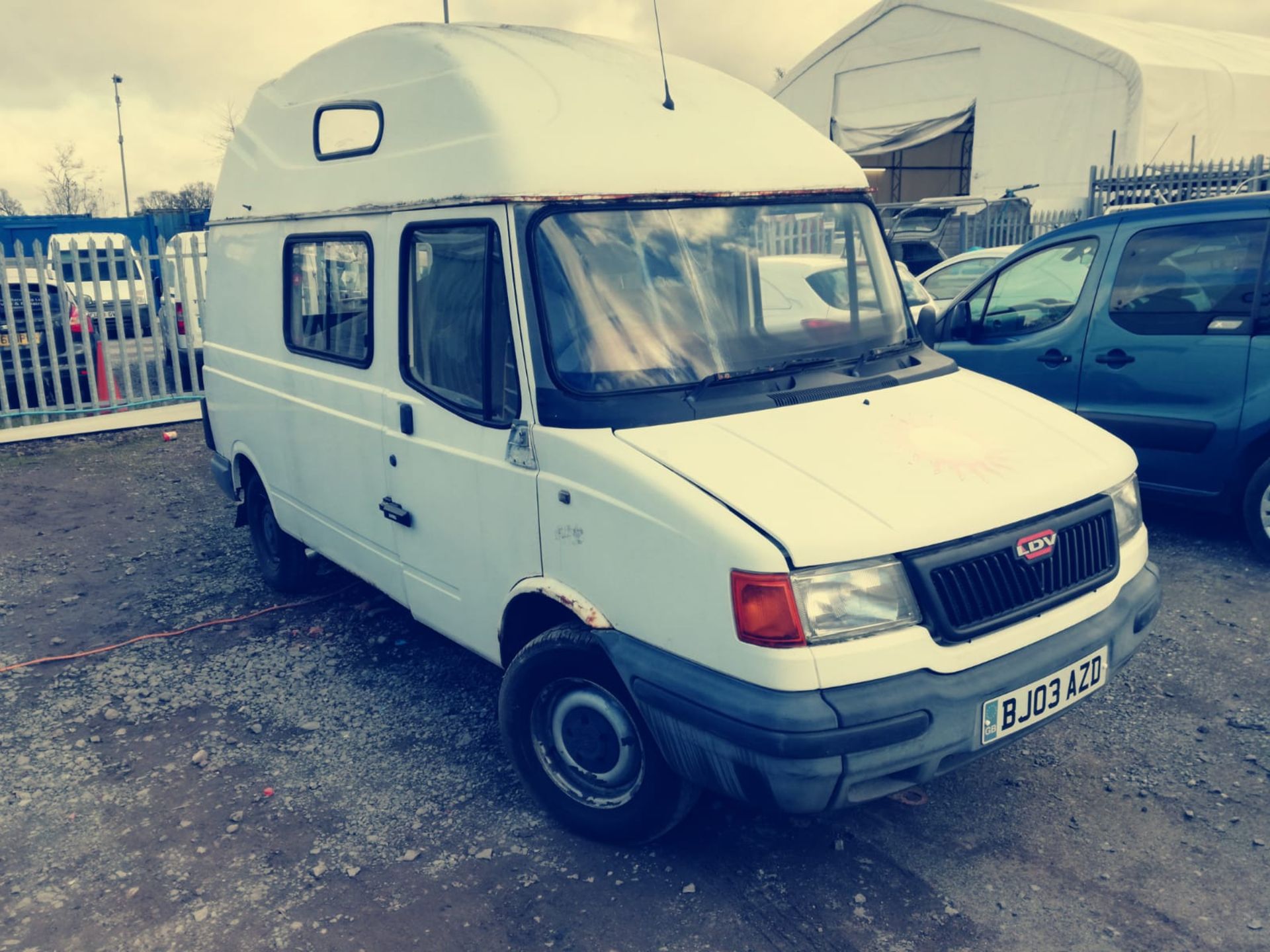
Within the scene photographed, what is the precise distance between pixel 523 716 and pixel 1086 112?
2085cm

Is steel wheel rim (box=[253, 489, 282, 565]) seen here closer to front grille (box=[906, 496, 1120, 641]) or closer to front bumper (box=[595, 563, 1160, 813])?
front bumper (box=[595, 563, 1160, 813])

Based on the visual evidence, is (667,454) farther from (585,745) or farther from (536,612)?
(585,745)

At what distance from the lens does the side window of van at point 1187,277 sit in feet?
18.2

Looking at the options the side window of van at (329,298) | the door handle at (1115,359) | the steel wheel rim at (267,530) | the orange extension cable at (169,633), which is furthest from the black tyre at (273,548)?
the door handle at (1115,359)

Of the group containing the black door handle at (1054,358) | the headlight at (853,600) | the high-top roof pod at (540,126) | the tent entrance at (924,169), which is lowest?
the headlight at (853,600)

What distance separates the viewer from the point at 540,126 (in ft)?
11.6

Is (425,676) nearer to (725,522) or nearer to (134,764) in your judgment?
(134,764)

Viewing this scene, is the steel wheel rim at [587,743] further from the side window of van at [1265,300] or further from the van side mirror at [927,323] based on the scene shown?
the side window of van at [1265,300]

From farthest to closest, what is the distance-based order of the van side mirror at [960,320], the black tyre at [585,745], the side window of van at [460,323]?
the van side mirror at [960,320] < the side window of van at [460,323] < the black tyre at [585,745]

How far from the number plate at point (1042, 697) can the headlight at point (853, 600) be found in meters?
0.37

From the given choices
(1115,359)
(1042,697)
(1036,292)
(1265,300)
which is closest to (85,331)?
(1036,292)

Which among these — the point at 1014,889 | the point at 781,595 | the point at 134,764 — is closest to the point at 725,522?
the point at 781,595

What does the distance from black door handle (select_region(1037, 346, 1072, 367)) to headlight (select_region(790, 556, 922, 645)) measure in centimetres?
401

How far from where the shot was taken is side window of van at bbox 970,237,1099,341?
6359 mm
